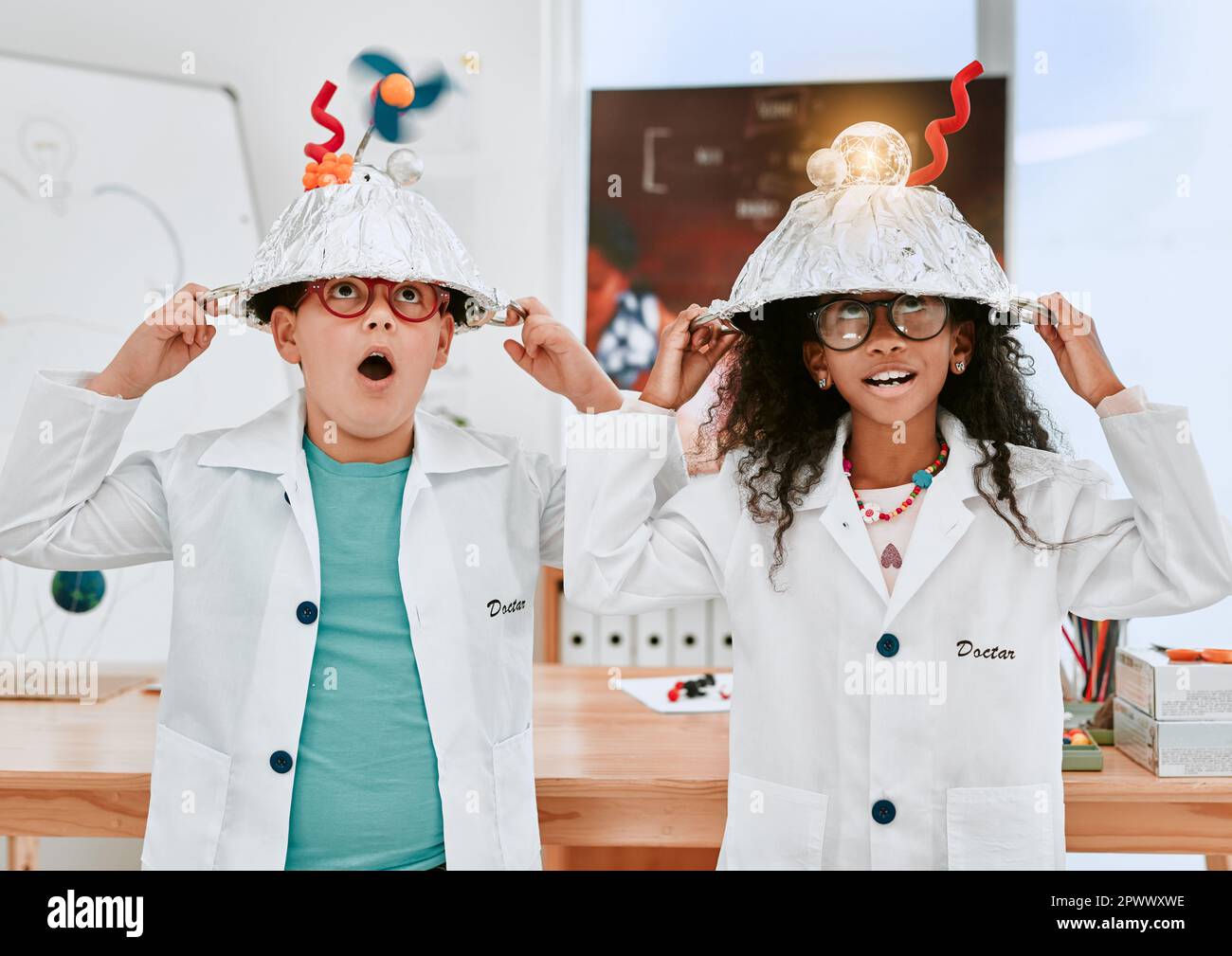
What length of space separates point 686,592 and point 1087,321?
592 millimetres

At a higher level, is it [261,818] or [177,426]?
[177,426]

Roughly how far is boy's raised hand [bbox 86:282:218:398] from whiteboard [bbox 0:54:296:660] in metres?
1.36

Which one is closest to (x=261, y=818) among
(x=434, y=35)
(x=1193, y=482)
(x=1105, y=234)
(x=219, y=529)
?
(x=219, y=529)

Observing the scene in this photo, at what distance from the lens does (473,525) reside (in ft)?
4.42

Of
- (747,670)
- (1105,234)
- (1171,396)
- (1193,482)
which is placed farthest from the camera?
(1105,234)

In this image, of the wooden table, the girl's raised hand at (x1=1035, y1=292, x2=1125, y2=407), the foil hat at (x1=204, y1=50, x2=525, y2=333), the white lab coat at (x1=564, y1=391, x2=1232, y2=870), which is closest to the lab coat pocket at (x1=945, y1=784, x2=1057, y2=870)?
the white lab coat at (x1=564, y1=391, x2=1232, y2=870)

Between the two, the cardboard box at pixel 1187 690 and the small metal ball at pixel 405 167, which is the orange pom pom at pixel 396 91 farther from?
the cardboard box at pixel 1187 690

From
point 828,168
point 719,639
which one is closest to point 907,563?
point 828,168

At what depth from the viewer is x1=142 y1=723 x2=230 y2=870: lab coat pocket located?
4.11 ft

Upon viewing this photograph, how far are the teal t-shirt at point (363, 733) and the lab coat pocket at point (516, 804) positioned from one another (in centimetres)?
8

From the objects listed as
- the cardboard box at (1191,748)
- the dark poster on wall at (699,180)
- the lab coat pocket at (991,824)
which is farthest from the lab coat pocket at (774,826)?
the dark poster on wall at (699,180)

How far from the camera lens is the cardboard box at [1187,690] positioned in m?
1.46

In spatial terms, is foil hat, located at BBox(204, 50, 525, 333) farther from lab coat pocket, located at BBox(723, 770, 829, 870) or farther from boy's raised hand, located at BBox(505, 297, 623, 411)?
lab coat pocket, located at BBox(723, 770, 829, 870)
